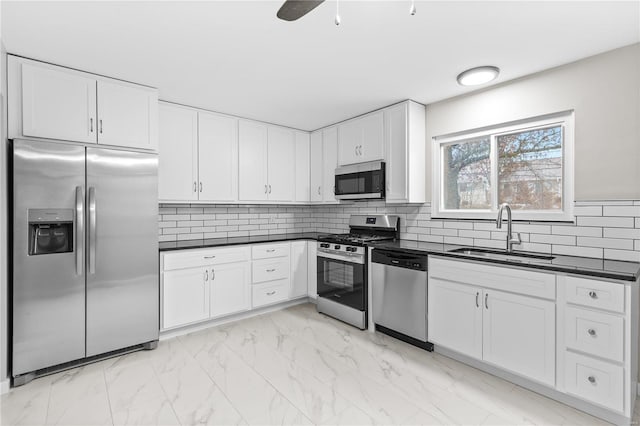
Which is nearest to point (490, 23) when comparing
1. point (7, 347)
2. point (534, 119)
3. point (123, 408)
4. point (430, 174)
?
point (534, 119)

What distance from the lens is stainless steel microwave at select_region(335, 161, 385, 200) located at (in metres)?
3.61

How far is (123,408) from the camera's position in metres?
2.07

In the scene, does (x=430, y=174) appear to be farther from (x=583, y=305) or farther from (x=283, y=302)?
(x=283, y=302)

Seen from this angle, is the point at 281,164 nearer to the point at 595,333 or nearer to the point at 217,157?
the point at 217,157

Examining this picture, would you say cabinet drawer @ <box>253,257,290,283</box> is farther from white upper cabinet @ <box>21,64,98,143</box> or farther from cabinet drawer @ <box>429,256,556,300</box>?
white upper cabinet @ <box>21,64,98,143</box>

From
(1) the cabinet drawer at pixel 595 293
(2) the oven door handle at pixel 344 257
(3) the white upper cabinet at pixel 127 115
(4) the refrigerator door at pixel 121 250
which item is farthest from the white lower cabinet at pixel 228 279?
(1) the cabinet drawer at pixel 595 293

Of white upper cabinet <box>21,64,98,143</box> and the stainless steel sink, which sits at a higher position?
white upper cabinet <box>21,64,98,143</box>

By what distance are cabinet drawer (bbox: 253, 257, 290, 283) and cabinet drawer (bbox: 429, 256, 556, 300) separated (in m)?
1.84

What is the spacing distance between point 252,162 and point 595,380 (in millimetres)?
3637

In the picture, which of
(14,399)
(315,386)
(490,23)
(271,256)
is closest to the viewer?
(490,23)

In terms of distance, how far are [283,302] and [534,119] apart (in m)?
3.24

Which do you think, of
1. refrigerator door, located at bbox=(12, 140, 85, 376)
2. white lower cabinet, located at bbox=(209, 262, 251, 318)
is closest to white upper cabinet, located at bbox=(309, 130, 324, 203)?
white lower cabinet, located at bbox=(209, 262, 251, 318)

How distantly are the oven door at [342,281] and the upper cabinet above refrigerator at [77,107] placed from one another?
86.0 inches

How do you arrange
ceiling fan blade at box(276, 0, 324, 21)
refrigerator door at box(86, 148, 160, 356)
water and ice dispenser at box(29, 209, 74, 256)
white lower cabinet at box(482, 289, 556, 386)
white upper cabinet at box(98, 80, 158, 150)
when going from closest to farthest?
ceiling fan blade at box(276, 0, 324, 21)
white lower cabinet at box(482, 289, 556, 386)
water and ice dispenser at box(29, 209, 74, 256)
refrigerator door at box(86, 148, 160, 356)
white upper cabinet at box(98, 80, 158, 150)
